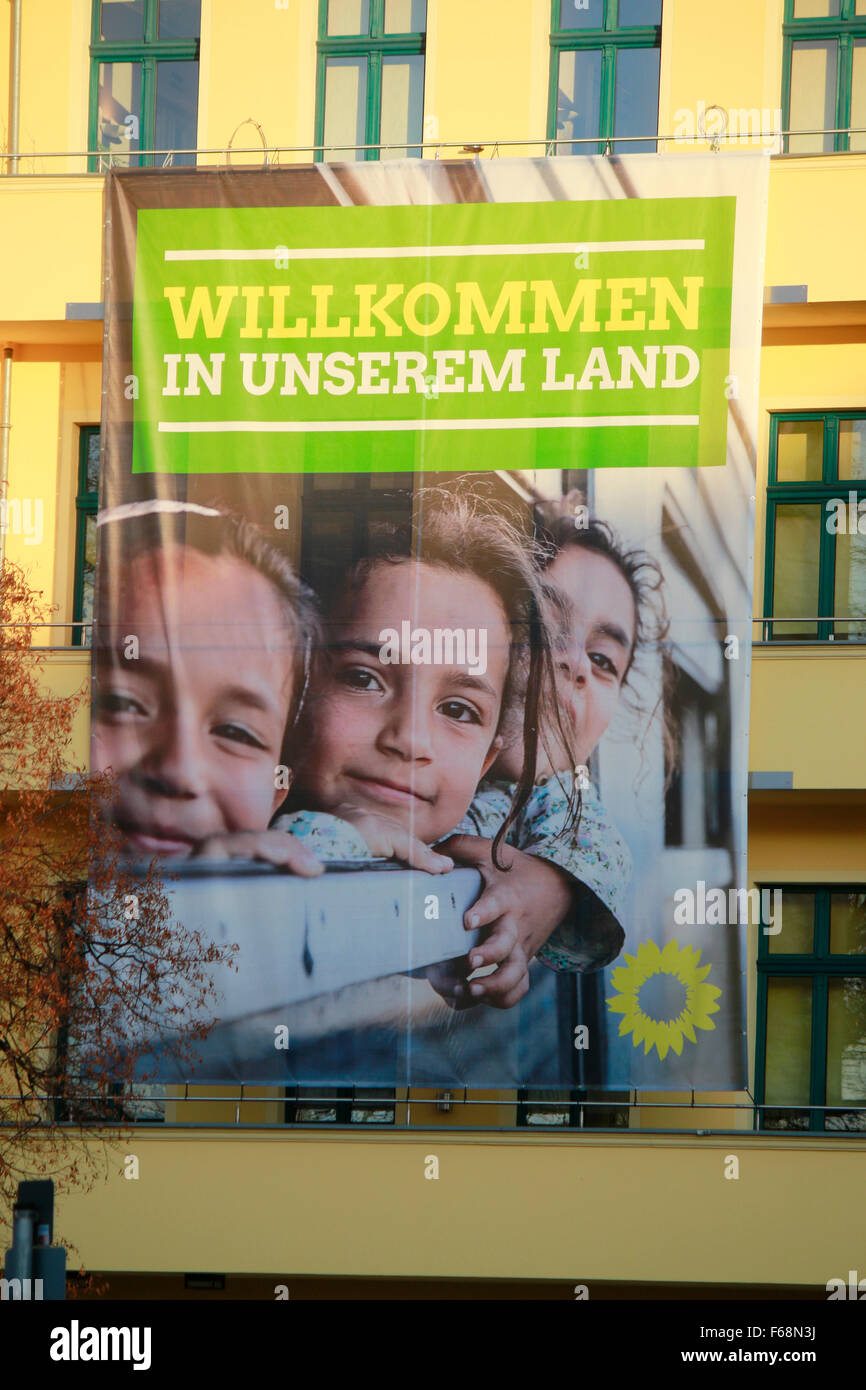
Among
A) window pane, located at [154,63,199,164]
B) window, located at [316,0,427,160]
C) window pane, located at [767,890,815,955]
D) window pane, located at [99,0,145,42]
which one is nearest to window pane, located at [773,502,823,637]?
window pane, located at [767,890,815,955]

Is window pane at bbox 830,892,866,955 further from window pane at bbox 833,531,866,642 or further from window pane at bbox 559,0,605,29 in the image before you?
window pane at bbox 559,0,605,29

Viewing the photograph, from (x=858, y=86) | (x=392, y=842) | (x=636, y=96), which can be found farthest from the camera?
(x=636, y=96)

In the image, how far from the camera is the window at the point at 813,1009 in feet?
44.1

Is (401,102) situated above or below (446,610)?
above

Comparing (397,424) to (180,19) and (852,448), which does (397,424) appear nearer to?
(852,448)

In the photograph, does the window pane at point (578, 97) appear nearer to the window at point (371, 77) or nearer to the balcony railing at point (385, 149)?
the balcony railing at point (385, 149)

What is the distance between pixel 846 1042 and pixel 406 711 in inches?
161

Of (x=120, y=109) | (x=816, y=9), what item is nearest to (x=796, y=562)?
(x=816, y=9)

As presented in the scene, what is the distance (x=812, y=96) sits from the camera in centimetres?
1398

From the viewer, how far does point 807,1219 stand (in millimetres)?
12508

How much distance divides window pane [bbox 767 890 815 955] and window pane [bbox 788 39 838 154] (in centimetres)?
565

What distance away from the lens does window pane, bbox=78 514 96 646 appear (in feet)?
47.3

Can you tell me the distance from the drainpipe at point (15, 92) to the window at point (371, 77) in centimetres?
241


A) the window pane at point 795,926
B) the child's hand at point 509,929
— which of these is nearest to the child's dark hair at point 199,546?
the child's hand at point 509,929
